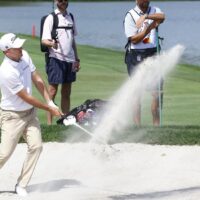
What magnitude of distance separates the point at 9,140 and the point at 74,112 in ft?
9.07

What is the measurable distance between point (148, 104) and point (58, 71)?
2.75m

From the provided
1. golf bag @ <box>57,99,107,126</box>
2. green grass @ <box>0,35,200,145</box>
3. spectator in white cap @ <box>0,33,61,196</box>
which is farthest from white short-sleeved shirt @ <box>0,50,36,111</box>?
golf bag @ <box>57,99,107,126</box>

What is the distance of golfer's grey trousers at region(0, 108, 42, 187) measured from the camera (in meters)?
7.84

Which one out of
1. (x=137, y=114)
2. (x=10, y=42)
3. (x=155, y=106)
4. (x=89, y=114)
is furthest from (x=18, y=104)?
(x=155, y=106)

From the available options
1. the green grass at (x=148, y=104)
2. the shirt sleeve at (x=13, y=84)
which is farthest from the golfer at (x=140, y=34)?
the shirt sleeve at (x=13, y=84)

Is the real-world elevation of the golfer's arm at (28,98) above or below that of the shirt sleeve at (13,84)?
below

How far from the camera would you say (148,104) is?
1359 cm

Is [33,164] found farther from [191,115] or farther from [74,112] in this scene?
[191,115]

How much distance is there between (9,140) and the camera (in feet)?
25.7

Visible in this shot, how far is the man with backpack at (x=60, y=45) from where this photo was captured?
1109 cm

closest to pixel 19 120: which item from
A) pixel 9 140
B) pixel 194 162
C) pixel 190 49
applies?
pixel 9 140

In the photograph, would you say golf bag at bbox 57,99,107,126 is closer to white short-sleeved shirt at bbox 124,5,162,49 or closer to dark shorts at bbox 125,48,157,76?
dark shorts at bbox 125,48,157,76

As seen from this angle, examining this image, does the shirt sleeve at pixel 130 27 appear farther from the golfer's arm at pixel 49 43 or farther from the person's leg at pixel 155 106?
the golfer's arm at pixel 49 43

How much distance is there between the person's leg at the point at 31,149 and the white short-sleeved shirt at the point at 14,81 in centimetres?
21
